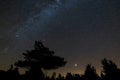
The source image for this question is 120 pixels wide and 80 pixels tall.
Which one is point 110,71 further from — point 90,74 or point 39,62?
point 39,62

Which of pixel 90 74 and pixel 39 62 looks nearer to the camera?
pixel 39 62

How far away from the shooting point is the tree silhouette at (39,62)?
1102 inches

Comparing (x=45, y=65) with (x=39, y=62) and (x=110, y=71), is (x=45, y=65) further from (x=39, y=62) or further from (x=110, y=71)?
(x=110, y=71)

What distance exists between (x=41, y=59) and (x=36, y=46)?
10.3 feet

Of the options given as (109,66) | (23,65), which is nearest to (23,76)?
(23,65)

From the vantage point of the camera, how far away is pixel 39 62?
28.4 m

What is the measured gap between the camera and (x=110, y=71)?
31.1 m

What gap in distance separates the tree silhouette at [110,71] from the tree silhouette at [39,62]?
266 inches

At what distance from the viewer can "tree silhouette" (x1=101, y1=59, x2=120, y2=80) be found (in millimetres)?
30188

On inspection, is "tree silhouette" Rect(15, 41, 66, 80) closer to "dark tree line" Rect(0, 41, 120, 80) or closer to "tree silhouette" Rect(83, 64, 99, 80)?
"dark tree line" Rect(0, 41, 120, 80)

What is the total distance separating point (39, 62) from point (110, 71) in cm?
1114

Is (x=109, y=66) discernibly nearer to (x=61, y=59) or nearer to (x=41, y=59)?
(x=61, y=59)

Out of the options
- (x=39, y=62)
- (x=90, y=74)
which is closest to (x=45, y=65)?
(x=39, y=62)

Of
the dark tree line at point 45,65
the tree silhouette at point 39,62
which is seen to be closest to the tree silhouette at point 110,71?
the dark tree line at point 45,65
